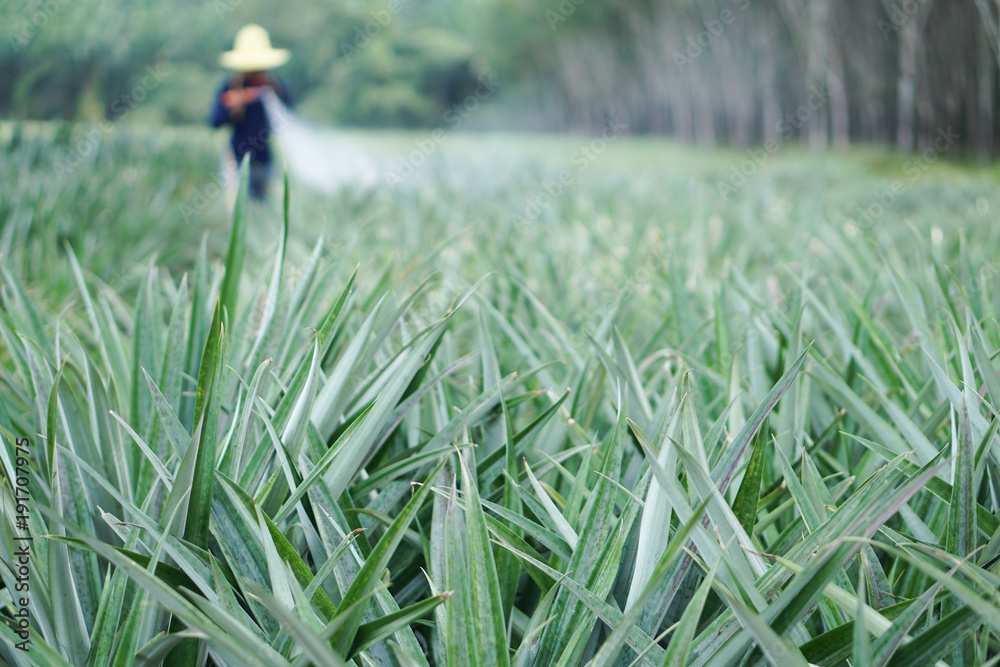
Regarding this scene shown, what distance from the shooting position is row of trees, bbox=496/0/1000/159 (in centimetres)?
860

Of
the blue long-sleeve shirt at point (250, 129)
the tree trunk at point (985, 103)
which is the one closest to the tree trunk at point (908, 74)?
the tree trunk at point (985, 103)

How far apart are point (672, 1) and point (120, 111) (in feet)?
46.8

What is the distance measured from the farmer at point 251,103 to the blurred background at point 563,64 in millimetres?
489

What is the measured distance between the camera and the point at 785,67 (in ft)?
53.3

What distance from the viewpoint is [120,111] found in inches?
280

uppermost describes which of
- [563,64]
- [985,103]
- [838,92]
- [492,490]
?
[563,64]

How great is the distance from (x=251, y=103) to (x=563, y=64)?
81.9ft

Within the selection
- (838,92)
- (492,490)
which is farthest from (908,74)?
(492,490)

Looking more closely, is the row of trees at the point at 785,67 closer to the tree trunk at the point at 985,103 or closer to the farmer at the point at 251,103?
the tree trunk at the point at 985,103

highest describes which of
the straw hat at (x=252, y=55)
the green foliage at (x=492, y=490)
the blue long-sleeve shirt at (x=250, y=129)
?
the straw hat at (x=252, y=55)

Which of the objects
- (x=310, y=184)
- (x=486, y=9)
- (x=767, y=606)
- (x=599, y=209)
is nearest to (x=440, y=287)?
(x=767, y=606)

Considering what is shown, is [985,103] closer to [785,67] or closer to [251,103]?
[251,103]

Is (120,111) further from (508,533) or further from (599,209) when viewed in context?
(508,533)

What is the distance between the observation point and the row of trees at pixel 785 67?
860cm
